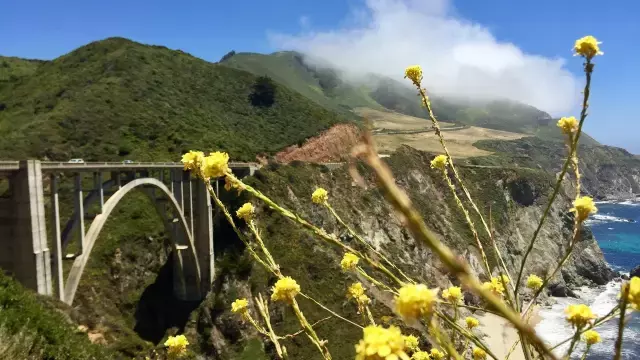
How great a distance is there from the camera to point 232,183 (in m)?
2.69

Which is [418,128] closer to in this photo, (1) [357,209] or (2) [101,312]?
(1) [357,209]

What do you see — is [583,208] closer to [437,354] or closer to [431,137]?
[437,354]

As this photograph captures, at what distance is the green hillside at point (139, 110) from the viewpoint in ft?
139

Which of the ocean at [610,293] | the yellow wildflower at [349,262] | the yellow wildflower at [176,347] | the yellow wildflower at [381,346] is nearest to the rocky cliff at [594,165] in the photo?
the ocean at [610,293]

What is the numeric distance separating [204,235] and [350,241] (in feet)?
36.4

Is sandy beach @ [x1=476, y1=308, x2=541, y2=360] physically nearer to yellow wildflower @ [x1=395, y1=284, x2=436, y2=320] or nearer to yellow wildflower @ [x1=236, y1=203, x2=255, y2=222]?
yellow wildflower @ [x1=236, y1=203, x2=255, y2=222]

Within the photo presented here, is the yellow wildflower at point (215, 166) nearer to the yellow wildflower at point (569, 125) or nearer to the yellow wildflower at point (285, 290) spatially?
the yellow wildflower at point (285, 290)

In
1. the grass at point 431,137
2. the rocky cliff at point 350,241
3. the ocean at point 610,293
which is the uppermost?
the grass at point 431,137

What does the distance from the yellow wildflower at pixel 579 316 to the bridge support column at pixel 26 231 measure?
18.4 metres

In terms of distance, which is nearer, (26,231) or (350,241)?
(26,231)

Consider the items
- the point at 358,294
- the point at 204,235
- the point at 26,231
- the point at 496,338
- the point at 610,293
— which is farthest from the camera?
the point at 610,293

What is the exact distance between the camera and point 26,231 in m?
16.5

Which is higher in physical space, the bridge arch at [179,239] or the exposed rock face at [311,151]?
the exposed rock face at [311,151]

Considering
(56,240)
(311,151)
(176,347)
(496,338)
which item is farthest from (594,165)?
(176,347)
